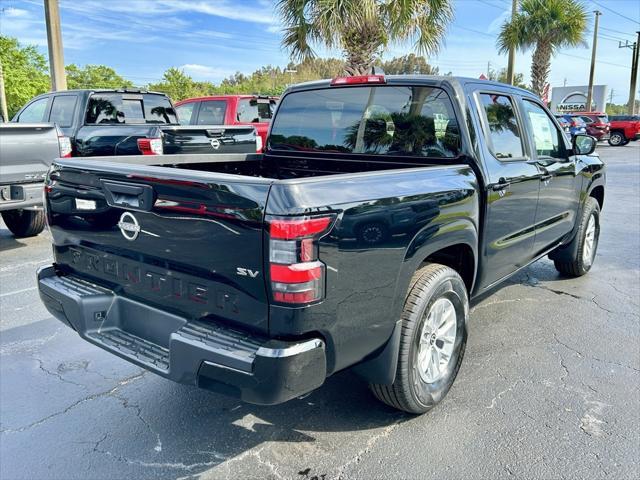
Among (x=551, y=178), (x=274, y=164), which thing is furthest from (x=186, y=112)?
(x=551, y=178)

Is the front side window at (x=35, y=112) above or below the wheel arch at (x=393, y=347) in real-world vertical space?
above

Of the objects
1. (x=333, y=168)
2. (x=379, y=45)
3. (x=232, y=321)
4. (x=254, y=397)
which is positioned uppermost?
(x=379, y=45)

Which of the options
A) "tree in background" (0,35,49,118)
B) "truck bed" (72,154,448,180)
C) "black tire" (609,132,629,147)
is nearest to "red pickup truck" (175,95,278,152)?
"truck bed" (72,154,448,180)

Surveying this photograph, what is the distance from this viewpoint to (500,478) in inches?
99.6

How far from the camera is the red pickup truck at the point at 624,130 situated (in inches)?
1178

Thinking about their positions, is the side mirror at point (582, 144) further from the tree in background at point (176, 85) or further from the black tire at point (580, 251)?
the tree in background at point (176, 85)

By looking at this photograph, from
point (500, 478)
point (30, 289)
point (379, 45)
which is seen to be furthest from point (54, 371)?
point (379, 45)

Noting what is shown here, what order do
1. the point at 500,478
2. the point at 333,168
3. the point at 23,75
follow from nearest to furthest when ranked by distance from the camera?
the point at 500,478 → the point at 333,168 → the point at 23,75

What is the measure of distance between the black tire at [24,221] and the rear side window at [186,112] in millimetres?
5041

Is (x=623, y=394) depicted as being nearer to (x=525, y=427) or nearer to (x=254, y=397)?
(x=525, y=427)

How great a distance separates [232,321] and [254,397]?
1.12ft

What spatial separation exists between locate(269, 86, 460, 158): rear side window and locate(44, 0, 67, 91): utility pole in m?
11.9

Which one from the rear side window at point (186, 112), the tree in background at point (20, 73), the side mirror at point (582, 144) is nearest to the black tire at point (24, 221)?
the rear side window at point (186, 112)

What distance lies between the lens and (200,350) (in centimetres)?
222
